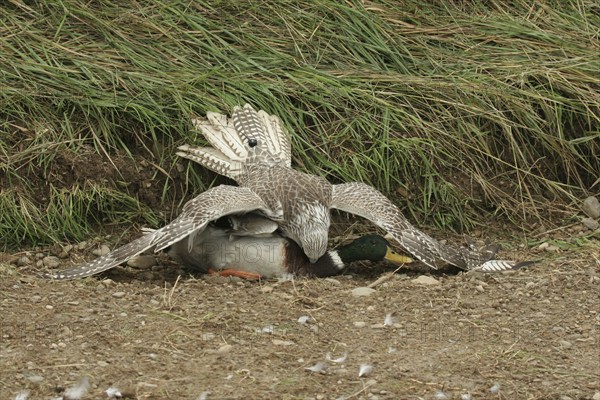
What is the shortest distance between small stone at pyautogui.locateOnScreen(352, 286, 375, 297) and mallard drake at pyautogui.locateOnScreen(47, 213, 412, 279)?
2.02 ft

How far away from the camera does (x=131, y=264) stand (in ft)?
25.1

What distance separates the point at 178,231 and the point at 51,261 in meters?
0.90

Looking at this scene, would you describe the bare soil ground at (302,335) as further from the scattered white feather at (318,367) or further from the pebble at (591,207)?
the pebble at (591,207)

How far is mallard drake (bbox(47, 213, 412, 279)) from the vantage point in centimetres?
737

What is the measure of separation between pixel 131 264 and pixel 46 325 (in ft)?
5.08

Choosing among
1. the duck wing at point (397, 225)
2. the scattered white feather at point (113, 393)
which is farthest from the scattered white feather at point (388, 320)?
the scattered white feather at point (113, 393)

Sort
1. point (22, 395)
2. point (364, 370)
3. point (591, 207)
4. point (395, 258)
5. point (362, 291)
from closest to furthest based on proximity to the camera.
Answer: point (22, 395) < point (364, 370) < point (362, 291) < point (395, 258) < point (591, 207)

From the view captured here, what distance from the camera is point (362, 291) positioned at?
689cm

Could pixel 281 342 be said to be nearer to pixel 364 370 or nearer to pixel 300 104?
pixel 364 370

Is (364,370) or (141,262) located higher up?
(364,370)

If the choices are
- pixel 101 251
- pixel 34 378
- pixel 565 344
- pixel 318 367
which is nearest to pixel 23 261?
pixel 101 251

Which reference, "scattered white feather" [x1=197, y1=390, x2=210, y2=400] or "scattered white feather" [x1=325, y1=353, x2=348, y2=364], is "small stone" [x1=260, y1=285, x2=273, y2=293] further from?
"scattered white feather" [x1=197, y1=390, x2=210, y2=400]

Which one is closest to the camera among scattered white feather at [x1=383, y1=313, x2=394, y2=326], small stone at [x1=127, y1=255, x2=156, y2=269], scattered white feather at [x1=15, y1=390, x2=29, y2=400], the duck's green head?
scattered white feather at [x1=15, y1=390, x2=29, y2=400]

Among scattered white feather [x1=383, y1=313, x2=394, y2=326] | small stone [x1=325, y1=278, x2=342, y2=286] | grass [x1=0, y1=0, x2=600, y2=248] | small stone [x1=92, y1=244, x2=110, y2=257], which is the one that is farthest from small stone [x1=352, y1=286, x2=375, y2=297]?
small stone [x1=92, y1=244, x2=110, y2=257]
